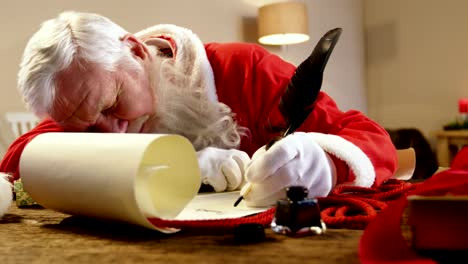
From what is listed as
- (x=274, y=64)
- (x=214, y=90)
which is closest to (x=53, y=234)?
(x=214, y=90)

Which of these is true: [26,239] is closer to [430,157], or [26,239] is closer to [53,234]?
[53,234]

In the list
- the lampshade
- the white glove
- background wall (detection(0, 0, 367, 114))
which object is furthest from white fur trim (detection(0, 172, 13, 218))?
the lampshade

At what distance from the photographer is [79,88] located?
89cm

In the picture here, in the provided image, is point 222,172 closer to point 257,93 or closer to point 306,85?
point 306,85

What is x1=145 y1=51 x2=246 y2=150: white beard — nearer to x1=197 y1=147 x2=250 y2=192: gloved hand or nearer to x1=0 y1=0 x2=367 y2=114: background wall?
x1=197 y1=147 x2=250 y2=192: gloved hand

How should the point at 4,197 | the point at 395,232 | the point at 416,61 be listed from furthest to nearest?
the point at 416,61, the point at 4,197, the point at 395,232

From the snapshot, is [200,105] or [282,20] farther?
[282,20]

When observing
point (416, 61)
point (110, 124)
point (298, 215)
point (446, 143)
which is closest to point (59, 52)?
point (110, 124)

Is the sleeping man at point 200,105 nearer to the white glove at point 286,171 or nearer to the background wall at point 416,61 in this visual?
the white glove at point 286,171

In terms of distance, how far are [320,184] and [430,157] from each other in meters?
2.75

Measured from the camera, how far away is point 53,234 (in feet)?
1.89

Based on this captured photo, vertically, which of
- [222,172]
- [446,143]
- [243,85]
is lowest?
[446,143]

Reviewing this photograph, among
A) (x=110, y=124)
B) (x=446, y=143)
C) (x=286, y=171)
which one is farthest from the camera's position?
(x=446, y=143)

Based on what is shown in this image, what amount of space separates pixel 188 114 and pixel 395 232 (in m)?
0.73
